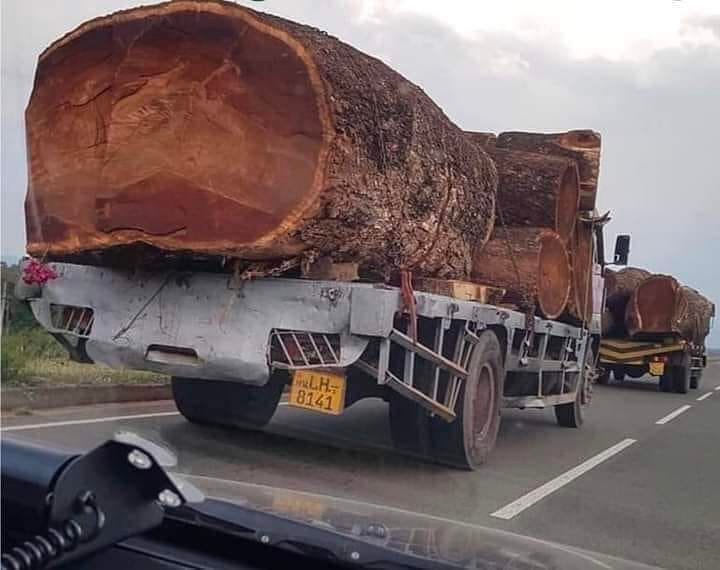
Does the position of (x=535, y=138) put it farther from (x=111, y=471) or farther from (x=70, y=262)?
(x=111, y=471)

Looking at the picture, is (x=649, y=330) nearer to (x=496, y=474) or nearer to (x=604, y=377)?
(x=604, y=377)

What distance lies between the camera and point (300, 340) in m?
5.73

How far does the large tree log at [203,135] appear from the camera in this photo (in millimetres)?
5559

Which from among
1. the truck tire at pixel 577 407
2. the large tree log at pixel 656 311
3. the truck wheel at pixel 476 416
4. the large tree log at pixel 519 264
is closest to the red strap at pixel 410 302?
the truck wheel at pixel 476 416

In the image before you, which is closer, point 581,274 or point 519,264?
point 519,264

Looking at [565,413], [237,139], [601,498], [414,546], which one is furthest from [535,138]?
[414,546]

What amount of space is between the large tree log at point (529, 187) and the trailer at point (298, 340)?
1.77 meters

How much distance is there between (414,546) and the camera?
2594mm

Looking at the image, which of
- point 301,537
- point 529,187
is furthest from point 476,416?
point 301,537

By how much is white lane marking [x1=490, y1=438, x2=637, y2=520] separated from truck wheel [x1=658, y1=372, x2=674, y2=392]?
11.5m

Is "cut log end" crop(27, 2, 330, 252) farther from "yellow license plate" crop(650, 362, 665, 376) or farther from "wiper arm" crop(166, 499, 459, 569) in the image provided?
"yellow license plate" crop(650, 362, 665, 376)

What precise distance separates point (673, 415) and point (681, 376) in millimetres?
6782

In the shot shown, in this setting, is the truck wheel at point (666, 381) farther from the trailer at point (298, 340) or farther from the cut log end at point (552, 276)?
the trailer at point (298, 340)

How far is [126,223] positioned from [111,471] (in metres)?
4.05
